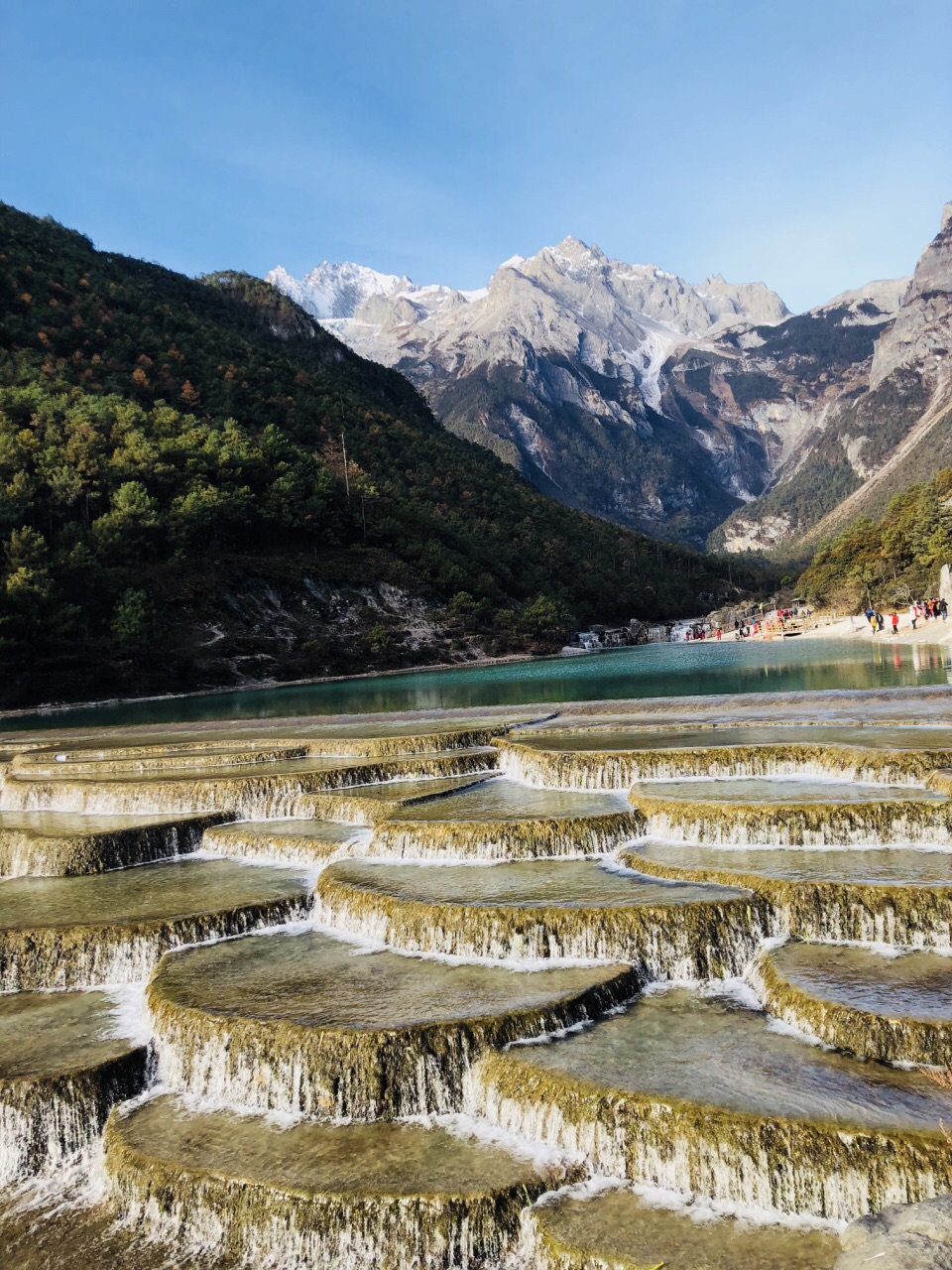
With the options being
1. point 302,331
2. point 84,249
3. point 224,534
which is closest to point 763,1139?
point 224,534

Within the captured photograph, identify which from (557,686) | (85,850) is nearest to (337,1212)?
(85,850)

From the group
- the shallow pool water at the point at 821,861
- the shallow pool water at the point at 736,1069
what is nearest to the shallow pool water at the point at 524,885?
the shallow pool water at the point at 821,861

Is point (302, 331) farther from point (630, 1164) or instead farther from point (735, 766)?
point (630, 1164)

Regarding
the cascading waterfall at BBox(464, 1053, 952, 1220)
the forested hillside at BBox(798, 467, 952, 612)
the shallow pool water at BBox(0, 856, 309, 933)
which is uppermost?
the forested hillside at BBox(798, 467, 952, 612)

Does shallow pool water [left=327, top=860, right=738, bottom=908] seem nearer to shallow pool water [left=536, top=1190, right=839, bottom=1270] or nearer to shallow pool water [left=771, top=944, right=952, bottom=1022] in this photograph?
shallow pool water [left=771, top=944, right=952, bottom=1022]

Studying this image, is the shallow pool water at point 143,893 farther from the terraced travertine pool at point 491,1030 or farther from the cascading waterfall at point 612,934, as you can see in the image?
the cascading waterfall at point 612,934

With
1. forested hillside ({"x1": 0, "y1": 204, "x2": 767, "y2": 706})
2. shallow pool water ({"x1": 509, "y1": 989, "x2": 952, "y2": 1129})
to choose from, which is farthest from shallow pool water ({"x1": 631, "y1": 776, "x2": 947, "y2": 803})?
forested hillside ({"x1": 0, "y1": 204, "x2": 767, "y2": 706})
